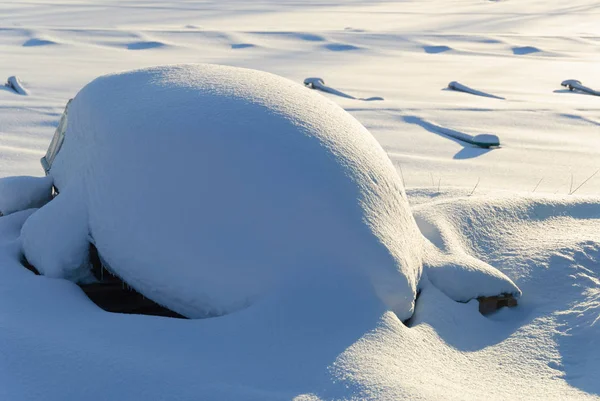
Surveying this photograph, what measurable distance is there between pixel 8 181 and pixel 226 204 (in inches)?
61.6

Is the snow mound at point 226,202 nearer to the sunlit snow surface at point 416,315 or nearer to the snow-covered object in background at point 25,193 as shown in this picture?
the sunlit snow surface at point 416,315

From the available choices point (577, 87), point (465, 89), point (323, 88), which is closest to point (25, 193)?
point (323, 88)

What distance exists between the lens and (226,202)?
2.63 metres

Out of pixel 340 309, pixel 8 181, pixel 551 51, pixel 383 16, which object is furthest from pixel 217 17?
pixel 340 309

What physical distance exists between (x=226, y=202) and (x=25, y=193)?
143 centimetres

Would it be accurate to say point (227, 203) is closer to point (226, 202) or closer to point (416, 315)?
point (226, 202)

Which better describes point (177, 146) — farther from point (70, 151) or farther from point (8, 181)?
point (8, 181)

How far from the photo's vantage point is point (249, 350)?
228 centimetres

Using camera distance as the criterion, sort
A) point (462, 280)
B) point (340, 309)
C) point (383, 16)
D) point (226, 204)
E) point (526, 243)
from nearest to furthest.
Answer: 1. point (340, 309)
2. point (226, 204)
3. point (462, 280)
4. point (526, 243)
5. point (383, 16)

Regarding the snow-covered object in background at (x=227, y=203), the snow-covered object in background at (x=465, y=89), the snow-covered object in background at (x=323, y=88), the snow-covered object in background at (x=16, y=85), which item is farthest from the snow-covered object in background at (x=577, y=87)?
the snow-covered object in background at (x=227, y=203)

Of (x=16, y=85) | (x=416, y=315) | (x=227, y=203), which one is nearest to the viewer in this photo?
(x=227, y=203)

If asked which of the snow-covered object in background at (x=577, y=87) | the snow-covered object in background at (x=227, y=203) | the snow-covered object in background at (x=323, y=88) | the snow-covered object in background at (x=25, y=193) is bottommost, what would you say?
the snow-covered object in background at (x=577, y=87)

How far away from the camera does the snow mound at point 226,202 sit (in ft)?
8.39

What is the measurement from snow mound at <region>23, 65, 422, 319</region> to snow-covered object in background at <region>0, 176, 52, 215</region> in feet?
1.59
